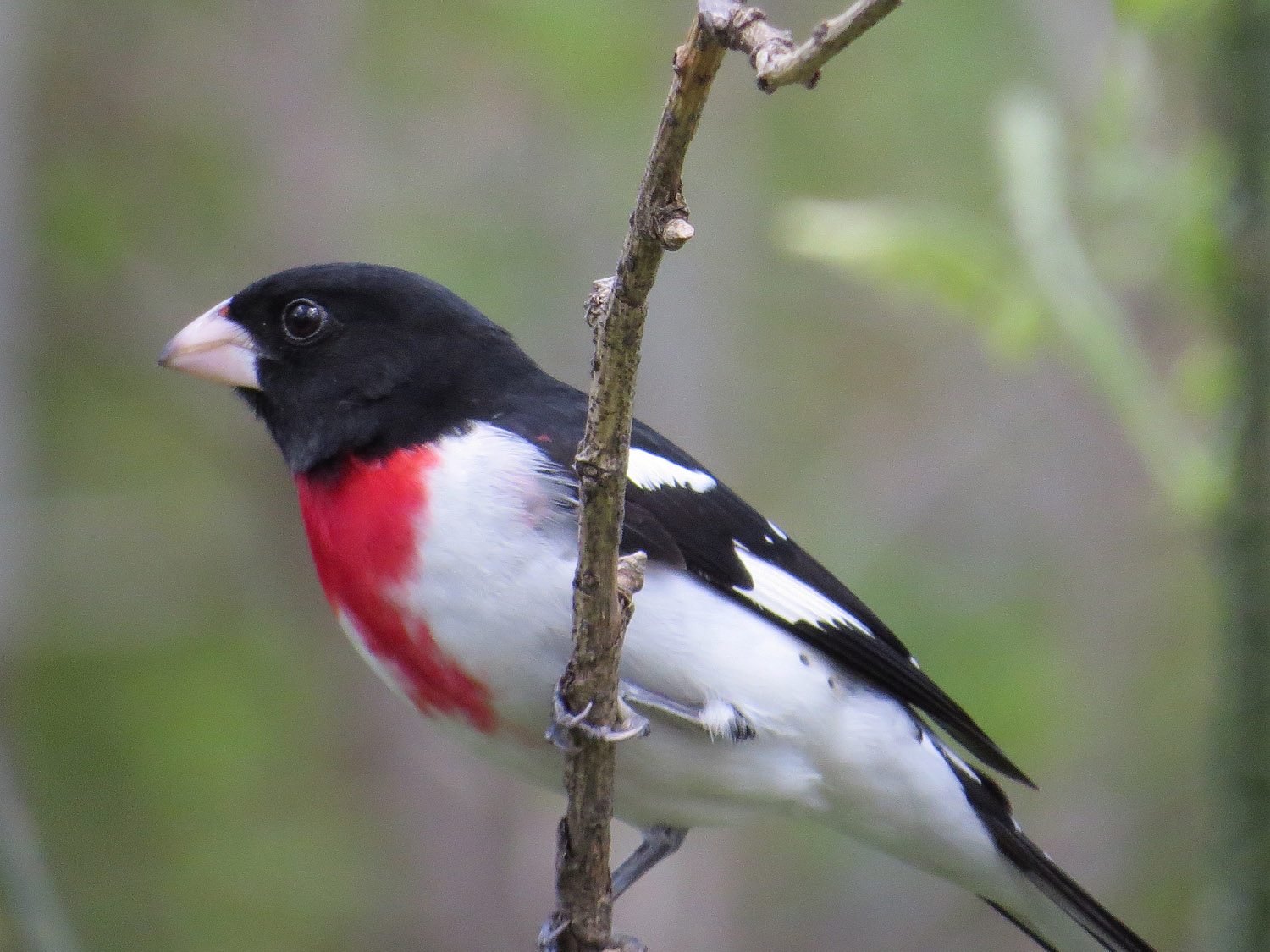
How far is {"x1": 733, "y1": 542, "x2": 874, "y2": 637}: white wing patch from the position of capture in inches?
92.7

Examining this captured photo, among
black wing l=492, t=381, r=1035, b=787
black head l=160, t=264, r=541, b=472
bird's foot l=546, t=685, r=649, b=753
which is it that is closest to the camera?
bird's foot l=546, t=685, r=649, b=753

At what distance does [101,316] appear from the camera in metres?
4.93

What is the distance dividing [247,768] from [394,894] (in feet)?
2.22

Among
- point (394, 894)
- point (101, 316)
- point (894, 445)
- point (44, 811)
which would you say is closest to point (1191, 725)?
point (894, 445)

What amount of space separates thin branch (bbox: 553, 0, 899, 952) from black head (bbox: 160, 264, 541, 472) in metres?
0.68

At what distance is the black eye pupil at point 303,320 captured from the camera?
2.52 meters

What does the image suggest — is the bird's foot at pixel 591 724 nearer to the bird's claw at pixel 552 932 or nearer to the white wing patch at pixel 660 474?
the bird's claw at pixel 552 932

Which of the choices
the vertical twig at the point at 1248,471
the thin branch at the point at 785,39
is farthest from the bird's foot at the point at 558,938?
the thin branch at the point at 785,39

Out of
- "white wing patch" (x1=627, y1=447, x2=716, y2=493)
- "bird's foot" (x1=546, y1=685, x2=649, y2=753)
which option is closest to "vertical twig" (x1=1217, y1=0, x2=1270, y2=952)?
"bird's foot" (x1=546, y1=685, x2=649, y2=753)

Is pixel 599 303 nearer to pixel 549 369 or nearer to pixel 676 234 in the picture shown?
Answer: pixel 676 234

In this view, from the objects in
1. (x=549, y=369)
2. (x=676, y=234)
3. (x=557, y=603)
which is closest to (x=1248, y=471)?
(x=676, y=234)

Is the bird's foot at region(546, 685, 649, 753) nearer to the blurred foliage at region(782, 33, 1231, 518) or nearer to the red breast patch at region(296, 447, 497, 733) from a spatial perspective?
the red breast patch at region(296, 447, 497, 733)

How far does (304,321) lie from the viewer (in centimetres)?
252

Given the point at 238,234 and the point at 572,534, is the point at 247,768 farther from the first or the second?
the point at 572,534
